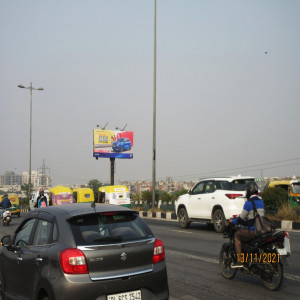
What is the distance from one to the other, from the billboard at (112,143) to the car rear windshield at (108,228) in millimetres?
53525

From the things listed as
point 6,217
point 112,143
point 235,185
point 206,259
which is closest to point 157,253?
point 206,259

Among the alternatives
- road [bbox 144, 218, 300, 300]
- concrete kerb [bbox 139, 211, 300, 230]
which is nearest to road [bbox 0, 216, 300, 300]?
road [bbox 144, 218, 300, 300]

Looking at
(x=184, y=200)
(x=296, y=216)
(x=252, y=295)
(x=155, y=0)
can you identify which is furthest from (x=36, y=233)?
(x=155, y=0)

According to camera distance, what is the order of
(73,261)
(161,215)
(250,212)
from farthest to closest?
(161,215), (250,212), (73,261)

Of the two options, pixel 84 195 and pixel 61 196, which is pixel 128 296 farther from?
pixel 84 195

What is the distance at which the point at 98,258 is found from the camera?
4.98 m

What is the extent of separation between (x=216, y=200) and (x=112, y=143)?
43878 mm

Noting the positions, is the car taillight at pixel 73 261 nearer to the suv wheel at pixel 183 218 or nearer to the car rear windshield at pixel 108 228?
the car rear windshield at pixel 108 228

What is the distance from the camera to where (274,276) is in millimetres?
7551

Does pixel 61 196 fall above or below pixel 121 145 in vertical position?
below

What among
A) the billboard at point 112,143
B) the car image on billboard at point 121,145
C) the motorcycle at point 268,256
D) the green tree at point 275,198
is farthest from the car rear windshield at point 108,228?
the car image on billboard at point 121,145

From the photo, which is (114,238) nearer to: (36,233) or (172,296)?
(36,233)

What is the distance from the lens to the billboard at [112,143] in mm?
59062

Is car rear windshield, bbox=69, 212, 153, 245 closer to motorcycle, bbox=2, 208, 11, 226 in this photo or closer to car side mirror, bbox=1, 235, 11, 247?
car side mirror, bbox=1, 235, 11, 247
